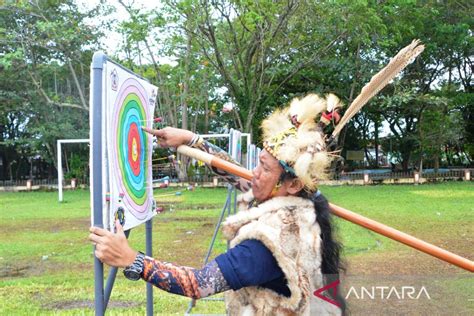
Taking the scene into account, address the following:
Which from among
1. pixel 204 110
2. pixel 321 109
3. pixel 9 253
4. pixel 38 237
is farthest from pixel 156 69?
pixel 321 109

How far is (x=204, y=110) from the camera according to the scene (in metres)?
26.8

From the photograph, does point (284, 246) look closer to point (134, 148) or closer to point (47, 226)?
point (134, 148)

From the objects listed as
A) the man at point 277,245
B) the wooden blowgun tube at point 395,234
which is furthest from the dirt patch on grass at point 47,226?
the man at point 277,245

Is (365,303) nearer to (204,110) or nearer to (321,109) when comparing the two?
(321,109)

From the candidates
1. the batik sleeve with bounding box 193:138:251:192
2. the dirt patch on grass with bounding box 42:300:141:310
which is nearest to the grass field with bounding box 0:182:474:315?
the dirt patch on grass with bounding box 42:300:141:310

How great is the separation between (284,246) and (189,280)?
1.28ft

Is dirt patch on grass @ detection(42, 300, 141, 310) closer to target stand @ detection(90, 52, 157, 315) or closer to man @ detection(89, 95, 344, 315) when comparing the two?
target stand @ detection(90, 52, 157, 315)

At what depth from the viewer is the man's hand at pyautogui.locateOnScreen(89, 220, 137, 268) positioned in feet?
6.17

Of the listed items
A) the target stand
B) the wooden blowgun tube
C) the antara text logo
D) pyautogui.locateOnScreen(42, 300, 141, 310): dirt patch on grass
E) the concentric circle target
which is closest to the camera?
the target stand

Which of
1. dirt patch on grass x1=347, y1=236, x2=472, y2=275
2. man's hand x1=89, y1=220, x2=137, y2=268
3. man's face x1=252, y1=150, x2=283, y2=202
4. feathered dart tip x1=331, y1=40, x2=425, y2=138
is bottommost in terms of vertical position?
dirt patch on grass x1=347, y1=236, x2=472, y2=275

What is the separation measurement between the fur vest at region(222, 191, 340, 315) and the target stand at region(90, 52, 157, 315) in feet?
1.72

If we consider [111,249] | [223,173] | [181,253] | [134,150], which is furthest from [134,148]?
[181,253]

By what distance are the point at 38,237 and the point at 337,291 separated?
26.0 ft

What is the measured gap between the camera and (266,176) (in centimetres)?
215
